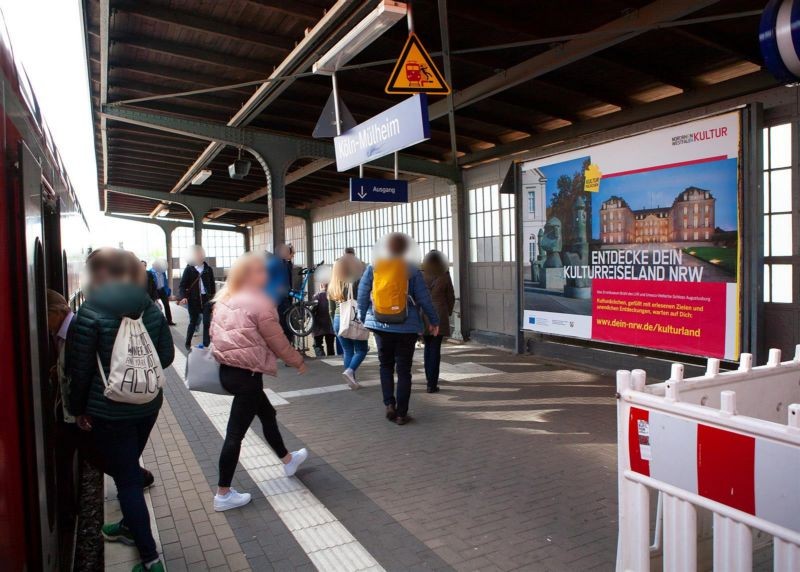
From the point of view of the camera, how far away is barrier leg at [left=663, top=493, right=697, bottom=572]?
7.19 ft

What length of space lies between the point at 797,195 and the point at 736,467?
4.79 meters

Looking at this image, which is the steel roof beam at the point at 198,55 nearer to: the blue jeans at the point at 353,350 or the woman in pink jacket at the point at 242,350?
the blue jeans at the point at 353,350

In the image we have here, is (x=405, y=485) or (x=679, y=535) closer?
(x=679, y=535)

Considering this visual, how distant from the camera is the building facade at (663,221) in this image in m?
6.28

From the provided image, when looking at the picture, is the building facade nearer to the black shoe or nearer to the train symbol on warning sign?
the train symbol on warning sign

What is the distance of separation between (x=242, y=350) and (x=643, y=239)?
5.15 metres

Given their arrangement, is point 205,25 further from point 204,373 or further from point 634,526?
point 634,526

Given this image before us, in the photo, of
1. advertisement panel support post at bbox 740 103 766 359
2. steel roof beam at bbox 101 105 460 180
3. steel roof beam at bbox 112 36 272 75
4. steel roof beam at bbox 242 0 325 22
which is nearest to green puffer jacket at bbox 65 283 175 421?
steel roof beam at bbox 242 0 325 22

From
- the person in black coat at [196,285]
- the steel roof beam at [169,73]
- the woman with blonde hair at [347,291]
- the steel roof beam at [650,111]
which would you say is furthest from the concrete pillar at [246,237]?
the woman with blonde hair at [347,291]

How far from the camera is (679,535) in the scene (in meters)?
2.22

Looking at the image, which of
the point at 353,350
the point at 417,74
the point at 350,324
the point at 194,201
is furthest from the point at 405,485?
the point at 194,201

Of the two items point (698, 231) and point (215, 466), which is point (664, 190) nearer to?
point (698, 231)

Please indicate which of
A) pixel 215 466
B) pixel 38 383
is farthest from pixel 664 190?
pixel 38 383

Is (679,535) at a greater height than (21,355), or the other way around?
(21,355)
